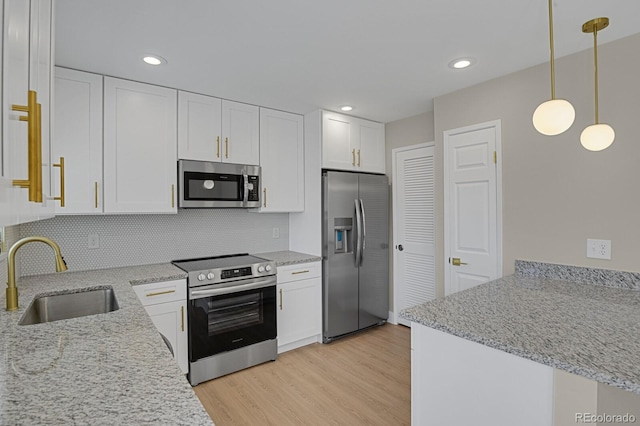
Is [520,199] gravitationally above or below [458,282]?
above

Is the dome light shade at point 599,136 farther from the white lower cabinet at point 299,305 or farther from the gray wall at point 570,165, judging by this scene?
the white lower cabinet at point 299,305

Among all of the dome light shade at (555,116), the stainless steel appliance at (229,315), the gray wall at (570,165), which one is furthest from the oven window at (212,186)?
the dome light shade at (555,116)

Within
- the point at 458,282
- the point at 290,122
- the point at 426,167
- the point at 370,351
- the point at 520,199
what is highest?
the point at 290,122

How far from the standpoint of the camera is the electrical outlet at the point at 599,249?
6.73ft

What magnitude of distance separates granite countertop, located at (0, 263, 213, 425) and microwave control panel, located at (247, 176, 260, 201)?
1.77 m

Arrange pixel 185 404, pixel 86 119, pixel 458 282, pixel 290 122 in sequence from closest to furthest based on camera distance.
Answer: pixel 185 404, pixel 86 119, pixel 458 282, pixel 290 122

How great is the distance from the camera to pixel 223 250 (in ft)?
11.0

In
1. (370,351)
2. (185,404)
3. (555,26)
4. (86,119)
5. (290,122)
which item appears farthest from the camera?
(290,122)

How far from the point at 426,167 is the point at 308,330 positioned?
211 centimetres

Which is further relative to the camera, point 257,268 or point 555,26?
point 257,268

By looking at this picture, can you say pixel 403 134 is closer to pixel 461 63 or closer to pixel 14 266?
pixel 461 63

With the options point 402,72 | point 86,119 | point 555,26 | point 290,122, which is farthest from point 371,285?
point 86,119

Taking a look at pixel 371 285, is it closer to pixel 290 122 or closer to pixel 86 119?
pixel 290 122

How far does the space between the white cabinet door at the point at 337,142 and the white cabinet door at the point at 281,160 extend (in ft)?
1.06
